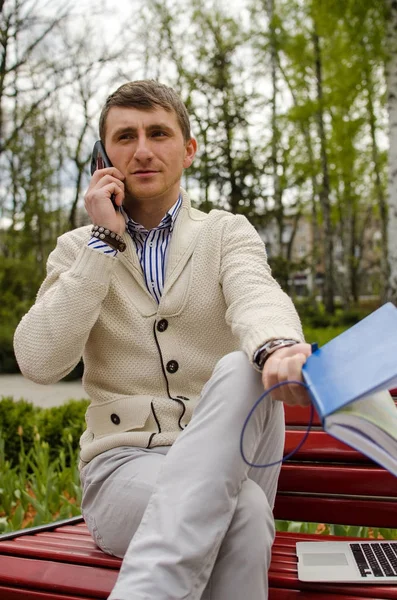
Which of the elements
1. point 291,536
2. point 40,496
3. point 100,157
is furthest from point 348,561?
point 40,496

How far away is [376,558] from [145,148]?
1437 mm

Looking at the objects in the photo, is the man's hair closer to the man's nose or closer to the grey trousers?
the man's nose

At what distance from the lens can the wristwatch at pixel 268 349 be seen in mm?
1768

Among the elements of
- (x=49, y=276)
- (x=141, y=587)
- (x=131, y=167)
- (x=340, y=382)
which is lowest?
(x=141, y=587)

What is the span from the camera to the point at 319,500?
2.46m

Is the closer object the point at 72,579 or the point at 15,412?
the point at 72,579

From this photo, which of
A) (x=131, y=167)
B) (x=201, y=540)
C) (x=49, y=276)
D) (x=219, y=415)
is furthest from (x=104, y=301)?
(x=201, y=540)

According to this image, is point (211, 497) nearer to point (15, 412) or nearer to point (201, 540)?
point (201, 540)

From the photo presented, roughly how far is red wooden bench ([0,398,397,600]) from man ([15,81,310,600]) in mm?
118

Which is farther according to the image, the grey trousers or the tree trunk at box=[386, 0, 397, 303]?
the tree trunk at box=[386, 0, 397, 303]

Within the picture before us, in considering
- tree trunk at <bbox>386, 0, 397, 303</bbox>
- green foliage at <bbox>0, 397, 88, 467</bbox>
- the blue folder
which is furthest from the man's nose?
tree trunk at <bbox>386, 0, 397, 303</bbox>

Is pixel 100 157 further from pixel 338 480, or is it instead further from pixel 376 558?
pixel 376 558

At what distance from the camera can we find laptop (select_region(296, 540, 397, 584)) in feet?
6.11

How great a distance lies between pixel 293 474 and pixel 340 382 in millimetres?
1064
